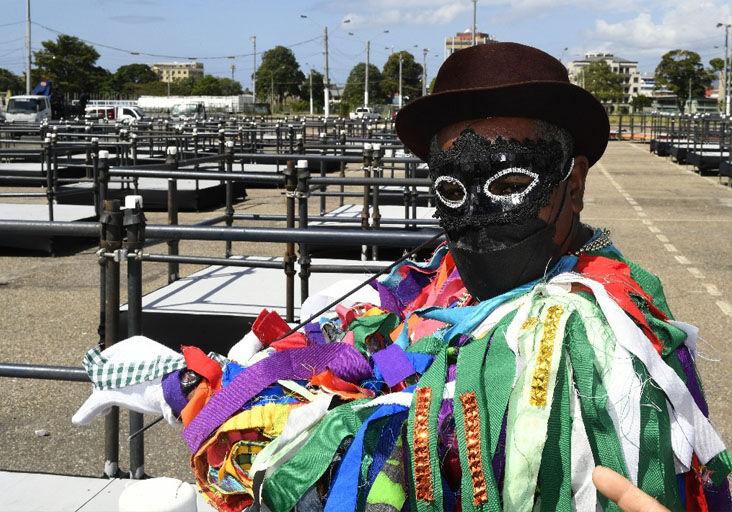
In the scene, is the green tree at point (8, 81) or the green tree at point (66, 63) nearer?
the green tree at point (66, 63)

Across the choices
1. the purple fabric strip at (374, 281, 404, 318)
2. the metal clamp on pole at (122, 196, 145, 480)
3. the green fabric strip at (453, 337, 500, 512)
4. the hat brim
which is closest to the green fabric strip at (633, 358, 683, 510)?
the green fabric strip at (453, 337, 500, 512)

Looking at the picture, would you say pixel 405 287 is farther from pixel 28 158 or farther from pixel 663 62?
pixel 663 62

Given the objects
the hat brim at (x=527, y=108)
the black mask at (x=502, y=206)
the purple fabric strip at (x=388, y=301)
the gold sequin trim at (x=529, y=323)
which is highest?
the hat brim at (x=527, y=108)

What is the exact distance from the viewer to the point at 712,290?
29.1 ft

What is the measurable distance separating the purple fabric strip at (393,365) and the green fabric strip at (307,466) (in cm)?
16

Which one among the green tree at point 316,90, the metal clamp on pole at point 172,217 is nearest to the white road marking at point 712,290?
the metal clamp on pole at point 172,217

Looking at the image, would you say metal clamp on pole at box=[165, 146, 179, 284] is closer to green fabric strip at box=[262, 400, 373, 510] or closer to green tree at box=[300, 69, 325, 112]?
green fabric strip at box=[262, 400, 373, 510]

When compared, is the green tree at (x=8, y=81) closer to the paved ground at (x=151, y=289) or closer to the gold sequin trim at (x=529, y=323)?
the paved ground at (x=151, y=289)

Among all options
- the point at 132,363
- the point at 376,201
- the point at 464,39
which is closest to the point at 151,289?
the point at 376,201

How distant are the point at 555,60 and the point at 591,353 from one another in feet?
2.44

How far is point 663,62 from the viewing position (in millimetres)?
83188

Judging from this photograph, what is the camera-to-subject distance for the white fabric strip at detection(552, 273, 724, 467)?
1636mm

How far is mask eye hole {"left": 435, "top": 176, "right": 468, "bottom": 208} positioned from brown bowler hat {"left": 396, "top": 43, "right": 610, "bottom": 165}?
0.14 metres

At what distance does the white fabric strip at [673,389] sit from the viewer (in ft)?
5.37
